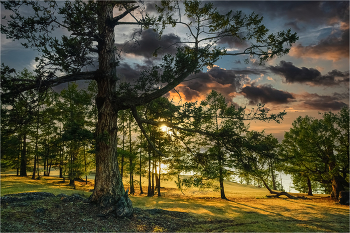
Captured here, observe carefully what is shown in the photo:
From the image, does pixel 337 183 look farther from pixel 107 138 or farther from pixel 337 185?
pixel 107 138

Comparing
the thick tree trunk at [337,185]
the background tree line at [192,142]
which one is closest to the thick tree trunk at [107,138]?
the background tree line at [192,142]

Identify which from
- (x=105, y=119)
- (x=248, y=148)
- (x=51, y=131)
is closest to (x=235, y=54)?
(x=248, y=148)

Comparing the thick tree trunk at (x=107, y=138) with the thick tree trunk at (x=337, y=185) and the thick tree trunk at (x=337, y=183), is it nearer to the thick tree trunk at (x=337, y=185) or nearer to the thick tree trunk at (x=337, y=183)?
the thick tree trunk at (x=337, y=183)

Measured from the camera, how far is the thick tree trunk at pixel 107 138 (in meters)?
8.17

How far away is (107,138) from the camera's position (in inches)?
326

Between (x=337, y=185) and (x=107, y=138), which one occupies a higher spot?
(x=107, y=138)

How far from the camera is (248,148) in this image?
8.60m

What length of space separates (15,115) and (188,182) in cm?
1258

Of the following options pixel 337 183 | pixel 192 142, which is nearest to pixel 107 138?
pixel 192 142

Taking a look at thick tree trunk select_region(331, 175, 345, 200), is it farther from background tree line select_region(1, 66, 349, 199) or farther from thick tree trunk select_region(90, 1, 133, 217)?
thick tree trunk select_region(90, 1, 133, 217)

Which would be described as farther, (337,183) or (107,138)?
(337,183)

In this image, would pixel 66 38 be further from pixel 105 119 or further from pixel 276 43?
pixel 276 43

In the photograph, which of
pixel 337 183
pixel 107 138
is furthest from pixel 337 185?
pixel 107 138

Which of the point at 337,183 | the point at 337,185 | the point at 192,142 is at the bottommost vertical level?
the point at 337,185
